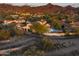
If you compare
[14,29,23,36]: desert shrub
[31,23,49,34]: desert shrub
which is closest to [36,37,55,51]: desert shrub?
[31,23,49,34]: desert shrub

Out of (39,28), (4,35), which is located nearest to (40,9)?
(39,28)

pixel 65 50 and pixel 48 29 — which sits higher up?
pixel 48 29

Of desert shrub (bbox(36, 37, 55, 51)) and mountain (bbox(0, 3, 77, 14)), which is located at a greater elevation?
mountain (bbox(0, 3, 77, 14))

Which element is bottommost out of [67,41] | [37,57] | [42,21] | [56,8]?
[37,57]

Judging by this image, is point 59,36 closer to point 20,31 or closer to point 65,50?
point 65,50

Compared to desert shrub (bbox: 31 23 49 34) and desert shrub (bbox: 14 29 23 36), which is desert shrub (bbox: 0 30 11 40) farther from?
desert shrub (bbox: 31 23 49 34)

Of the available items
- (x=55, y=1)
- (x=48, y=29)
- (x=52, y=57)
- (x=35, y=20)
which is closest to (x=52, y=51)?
(x=52, y=57)

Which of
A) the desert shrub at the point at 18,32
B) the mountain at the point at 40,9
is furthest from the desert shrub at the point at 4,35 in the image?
the mountain at the point at 40,9

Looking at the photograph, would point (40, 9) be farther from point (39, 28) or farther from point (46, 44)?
point (46, 44)

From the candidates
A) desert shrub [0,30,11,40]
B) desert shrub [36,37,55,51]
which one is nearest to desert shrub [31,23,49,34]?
desert shrub [36,37,55,51]

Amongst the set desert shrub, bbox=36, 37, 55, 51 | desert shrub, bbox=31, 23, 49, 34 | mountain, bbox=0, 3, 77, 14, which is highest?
mountain, bbox=0, 3, 77, 14

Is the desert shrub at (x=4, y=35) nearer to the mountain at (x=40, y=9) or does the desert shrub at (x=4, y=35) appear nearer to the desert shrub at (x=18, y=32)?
the desert shrub at (x=18, y=32)
